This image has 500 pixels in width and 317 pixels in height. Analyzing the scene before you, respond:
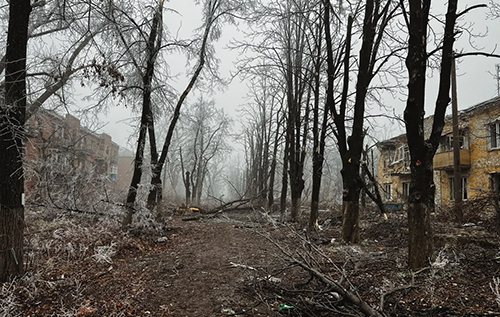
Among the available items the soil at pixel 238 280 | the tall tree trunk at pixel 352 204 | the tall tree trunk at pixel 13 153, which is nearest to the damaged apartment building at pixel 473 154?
the tall tree trunk at pixel 352 204

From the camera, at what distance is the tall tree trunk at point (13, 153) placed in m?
4.64

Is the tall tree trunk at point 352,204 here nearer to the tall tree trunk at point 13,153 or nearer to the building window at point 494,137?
the tall tree trunk at point 13,153

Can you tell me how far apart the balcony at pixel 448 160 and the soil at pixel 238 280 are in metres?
12.7

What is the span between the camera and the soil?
3611 mm

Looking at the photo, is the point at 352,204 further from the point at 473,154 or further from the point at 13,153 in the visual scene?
the point at 473,154

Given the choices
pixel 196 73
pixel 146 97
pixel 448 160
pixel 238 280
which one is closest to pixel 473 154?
pixel 448 160

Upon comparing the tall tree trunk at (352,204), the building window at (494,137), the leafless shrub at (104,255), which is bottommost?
the leafless shrub at (104,255)

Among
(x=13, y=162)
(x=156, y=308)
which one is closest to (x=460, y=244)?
(x=156, y=308)

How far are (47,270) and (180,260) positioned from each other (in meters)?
2.33

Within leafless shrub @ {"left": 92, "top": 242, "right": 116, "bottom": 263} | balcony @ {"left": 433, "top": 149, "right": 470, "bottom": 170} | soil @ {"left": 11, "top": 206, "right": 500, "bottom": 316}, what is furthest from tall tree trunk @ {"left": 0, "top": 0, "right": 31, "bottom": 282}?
balcony @ {"left": 433, "top": 149, "right": 470, "bottom": 170}

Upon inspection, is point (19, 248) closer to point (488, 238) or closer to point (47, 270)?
point (47, 270)

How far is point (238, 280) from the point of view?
5.05 m

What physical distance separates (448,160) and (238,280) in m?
19.3

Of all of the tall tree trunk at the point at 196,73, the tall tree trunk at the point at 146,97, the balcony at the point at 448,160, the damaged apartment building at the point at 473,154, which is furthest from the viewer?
the balcony at the point at 448,160
